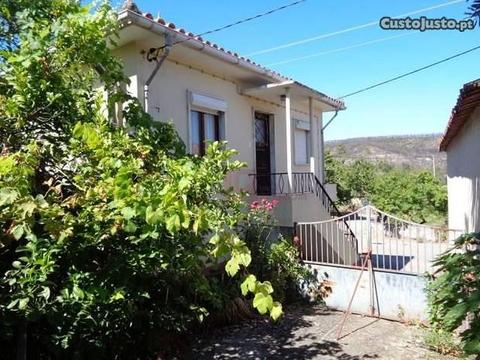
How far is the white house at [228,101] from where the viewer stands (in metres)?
6.73

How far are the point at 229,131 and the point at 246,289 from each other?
23.2 ft

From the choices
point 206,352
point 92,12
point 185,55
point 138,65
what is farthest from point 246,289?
point 185,55

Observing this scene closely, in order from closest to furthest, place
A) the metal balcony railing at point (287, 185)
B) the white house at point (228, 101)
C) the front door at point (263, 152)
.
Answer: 1. the white house at point (228, 101)
2. the metal balcony railing at point (287, 185)
3. the front door at point (263, 152)

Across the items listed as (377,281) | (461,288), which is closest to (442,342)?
(377,281)

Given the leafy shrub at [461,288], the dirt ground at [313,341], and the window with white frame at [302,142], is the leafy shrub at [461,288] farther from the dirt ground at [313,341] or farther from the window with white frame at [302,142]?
the window with white frame at [302,142]

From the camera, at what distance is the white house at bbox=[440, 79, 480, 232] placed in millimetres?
5277

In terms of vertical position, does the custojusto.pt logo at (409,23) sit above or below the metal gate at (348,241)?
above

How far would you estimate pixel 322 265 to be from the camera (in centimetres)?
768

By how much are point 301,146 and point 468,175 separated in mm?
4997

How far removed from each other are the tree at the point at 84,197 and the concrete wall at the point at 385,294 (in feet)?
13.0

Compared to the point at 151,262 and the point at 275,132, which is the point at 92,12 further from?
the point at 275,132

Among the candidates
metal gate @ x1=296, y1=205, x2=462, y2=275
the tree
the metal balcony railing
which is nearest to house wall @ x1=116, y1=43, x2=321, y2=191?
the metal balcony railing

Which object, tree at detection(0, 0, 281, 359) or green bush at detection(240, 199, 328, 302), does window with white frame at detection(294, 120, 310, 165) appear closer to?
green bush at detection(240, 199, 328, 302)

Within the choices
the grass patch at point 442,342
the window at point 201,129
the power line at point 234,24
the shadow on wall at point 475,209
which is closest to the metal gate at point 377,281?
the shadow on wall at point 475,209
